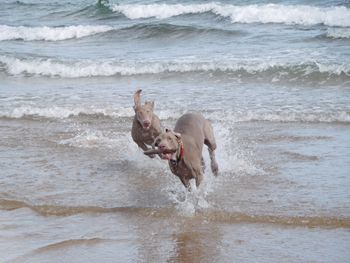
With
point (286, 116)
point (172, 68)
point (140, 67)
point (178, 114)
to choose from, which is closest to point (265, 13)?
point (140, 67)

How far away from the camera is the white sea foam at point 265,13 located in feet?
70.6

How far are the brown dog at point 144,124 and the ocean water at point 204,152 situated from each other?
0.44m

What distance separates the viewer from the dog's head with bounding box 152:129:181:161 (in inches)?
266

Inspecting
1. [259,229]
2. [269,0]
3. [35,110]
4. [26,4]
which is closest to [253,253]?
[259,229]

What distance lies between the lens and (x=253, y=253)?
6207 millimetres

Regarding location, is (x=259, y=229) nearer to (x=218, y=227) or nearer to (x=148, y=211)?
(x=218, y=227)

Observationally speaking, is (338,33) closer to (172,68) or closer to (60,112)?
(172,68)

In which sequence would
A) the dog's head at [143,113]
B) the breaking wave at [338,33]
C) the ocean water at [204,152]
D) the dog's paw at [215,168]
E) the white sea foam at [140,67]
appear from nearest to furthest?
the ocean water at [204,152] < the dog's paw at [215,168] < the dog's head at [143,113] < the white sea foam at [140,67] < the breaking wave at [338,33]

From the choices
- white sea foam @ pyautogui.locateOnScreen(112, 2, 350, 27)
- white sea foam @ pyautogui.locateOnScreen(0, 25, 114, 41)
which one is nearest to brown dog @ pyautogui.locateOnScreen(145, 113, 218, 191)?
white sea foam @ pyautogui.locateOnScreen(112, 2, 350, 27)

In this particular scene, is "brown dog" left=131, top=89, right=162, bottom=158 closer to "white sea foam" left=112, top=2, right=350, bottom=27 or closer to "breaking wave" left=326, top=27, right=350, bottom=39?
"breaking wave" left=326, top=27, right=350, bottom=39

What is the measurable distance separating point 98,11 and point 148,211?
23151 millimetres

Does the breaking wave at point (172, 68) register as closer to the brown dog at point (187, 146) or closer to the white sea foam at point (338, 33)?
the white sea foam at point (338, 33)

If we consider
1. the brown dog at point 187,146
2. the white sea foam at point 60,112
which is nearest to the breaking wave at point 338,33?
the white sea foam at point 60,112

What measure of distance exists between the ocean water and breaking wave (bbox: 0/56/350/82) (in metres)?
0.04
